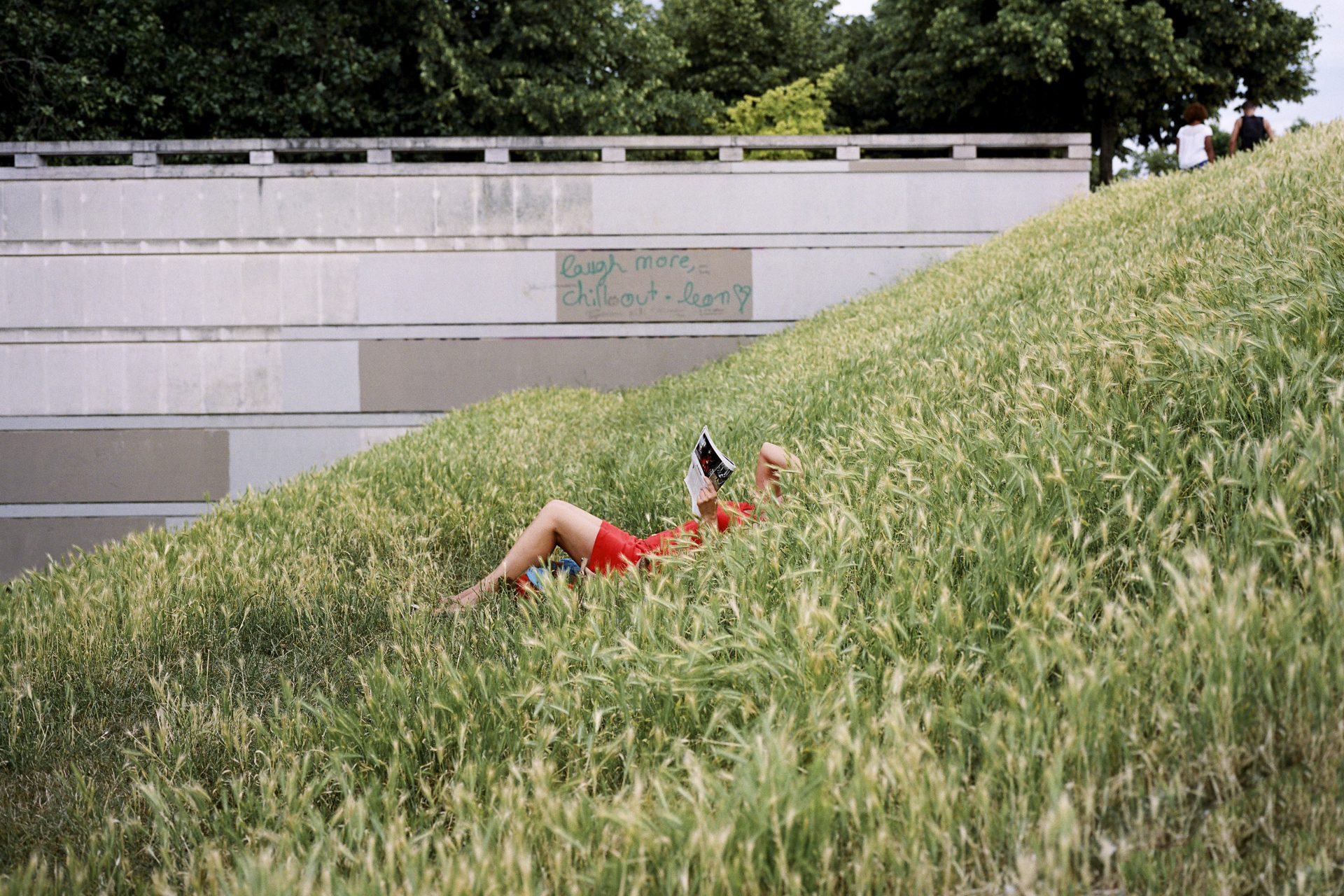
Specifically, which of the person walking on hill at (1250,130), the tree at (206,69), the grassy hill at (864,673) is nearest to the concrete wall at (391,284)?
the person walking on hill at (1250,130)

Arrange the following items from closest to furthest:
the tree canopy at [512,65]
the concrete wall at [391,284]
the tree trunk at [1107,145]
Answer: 1. the concrete wall at [391,284]
2. the tree canopy at [512,65]
3. the tree trunk at [1107,145]

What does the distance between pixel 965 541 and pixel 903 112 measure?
83.4 feet

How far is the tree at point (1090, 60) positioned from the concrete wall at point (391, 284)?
8528mm

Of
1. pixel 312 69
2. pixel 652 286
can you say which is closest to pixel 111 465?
pixel 652 286

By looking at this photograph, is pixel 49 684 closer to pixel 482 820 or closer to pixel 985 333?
pixel 482 820

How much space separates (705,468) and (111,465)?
548 inches

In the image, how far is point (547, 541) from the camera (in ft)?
15.9

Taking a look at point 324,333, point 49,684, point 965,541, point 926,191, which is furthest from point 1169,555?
point 324,333

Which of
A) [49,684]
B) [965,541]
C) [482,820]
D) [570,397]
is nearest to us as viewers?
[482,820]

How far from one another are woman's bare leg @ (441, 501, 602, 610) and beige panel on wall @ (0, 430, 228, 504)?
11.9 metres

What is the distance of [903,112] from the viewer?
2577 centimetres

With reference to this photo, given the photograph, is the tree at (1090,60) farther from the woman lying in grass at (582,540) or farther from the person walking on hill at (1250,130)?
the woman lying in grass at (582,540)

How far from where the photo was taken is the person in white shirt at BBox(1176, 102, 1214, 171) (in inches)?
515

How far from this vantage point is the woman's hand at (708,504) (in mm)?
4188
